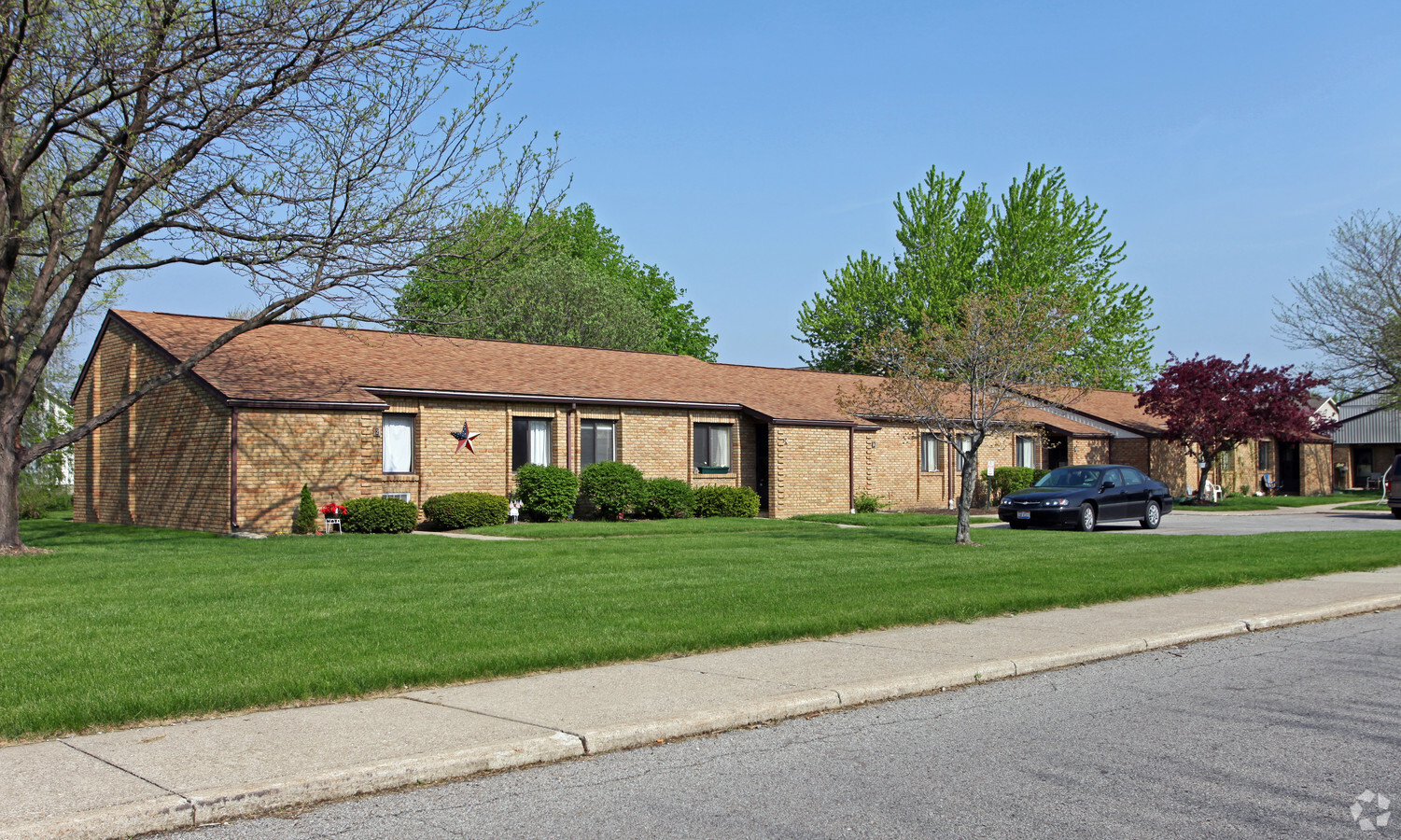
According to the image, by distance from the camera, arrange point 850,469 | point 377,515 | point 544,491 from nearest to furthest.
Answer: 1. point 377,515
2. point 544,491
3. point 850,469

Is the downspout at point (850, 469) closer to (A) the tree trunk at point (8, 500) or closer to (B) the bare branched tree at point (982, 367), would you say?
(B) the bare branched tree at point (982, 367)

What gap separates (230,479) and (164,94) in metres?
8.39

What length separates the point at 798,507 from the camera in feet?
107

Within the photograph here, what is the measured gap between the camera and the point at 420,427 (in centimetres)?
2622

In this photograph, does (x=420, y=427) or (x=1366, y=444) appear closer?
(x=420, y=427)

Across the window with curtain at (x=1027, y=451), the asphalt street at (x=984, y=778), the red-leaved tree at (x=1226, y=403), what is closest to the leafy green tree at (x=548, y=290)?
the asphalt street at (x=984, y=778)

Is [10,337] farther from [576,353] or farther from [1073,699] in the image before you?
[1073,699]

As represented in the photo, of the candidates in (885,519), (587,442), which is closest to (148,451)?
(587,442)

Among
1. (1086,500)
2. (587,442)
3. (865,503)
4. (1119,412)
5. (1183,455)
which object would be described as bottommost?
Answer: (865,503)

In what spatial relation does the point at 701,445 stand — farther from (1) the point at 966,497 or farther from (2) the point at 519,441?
(1) the point at 966,497

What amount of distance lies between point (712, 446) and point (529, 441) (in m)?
5.95

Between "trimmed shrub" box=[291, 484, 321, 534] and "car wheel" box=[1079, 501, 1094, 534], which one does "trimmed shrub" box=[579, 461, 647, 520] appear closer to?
"trimmed shrub" box=[291, 484, 321, 534]

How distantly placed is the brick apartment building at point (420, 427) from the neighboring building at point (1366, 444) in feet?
111

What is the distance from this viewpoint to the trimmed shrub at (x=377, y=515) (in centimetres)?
2381
